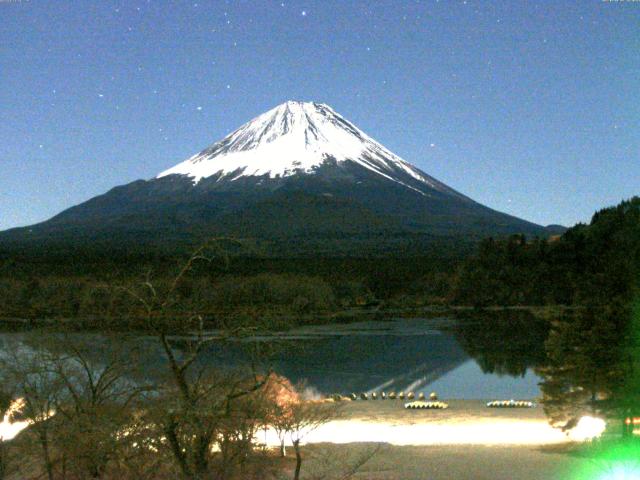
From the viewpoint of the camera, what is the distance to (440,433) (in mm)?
25828

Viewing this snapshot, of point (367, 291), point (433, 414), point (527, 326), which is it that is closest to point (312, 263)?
point (367, 291)

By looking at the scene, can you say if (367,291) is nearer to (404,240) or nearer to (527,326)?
(527,326)

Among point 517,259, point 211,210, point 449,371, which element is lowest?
point 449,371

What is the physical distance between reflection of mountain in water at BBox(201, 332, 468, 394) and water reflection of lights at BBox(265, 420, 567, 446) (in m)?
9.56

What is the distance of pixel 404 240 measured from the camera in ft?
449

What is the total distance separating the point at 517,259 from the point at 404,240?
4733 cm

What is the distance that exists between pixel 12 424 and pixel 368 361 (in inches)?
1162

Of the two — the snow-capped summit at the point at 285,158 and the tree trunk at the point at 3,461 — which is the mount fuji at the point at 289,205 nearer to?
the snow-capped summit at the point at 285,158

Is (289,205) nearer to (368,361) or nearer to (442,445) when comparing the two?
(368,361)

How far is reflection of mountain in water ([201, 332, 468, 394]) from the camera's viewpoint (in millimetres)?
41938

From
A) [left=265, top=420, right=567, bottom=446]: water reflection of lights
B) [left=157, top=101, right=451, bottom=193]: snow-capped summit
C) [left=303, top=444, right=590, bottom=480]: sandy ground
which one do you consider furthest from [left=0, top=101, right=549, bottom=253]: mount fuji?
[left=303, top=444, right=590, bottom=480]: sandy ground

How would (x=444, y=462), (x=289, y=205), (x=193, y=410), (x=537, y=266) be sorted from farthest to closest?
(x=289, y=205) < (x=537, y=266) < (x=444, y=462) < (x=193, y=410)

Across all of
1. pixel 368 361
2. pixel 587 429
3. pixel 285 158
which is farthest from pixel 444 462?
pixel 285 158

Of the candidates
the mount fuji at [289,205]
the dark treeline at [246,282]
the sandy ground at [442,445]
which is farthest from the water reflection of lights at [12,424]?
the mount fuji at [289,205]
